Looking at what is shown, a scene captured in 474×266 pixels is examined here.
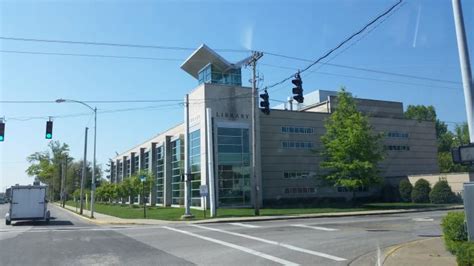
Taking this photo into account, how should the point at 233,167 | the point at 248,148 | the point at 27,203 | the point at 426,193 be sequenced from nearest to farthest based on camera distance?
1. the point at 27,203
2. the point at 233,167
3. the point at 248,148
4. the point at 426,193

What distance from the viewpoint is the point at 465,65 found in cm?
1009

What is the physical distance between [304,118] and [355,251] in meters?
36.5

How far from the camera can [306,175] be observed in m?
47.9

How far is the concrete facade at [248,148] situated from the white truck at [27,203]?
13.4 m

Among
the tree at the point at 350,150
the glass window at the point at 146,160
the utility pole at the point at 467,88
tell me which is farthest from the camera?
the glass window at the point at 146,160

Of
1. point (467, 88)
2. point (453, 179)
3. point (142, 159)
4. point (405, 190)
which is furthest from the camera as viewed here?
point (142, 159)

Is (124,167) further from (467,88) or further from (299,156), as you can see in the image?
(467,88)

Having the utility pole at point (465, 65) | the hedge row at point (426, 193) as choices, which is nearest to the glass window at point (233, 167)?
the hedge row at point (426, 193)

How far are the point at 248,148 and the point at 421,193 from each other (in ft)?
60.2

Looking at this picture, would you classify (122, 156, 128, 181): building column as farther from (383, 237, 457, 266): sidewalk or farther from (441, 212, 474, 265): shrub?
(441, 212, 474, 265): shrub

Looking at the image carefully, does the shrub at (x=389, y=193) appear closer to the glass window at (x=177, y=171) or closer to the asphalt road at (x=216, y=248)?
the glass window at (x=177, y=171)

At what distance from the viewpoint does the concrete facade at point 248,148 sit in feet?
138

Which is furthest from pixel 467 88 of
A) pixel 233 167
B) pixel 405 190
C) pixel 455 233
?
pixel 405 190

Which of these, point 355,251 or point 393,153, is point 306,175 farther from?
point 355,251
